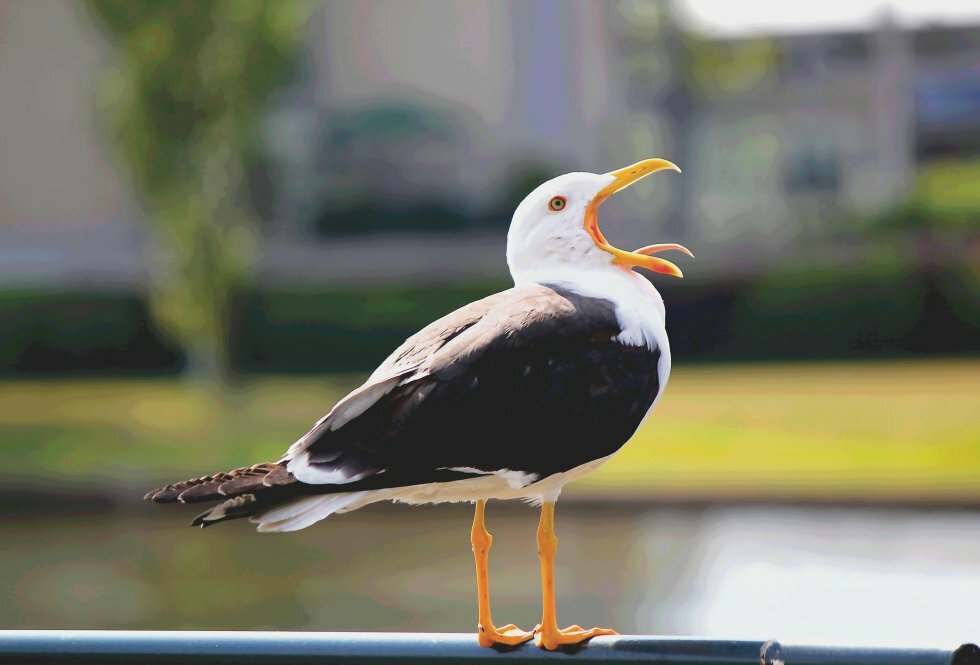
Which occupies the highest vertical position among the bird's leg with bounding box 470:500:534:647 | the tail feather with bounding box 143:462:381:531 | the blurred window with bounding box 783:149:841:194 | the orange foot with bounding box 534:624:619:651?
the tail feather with bounding box 143:462:381:531

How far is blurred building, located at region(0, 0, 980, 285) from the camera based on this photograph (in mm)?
24516

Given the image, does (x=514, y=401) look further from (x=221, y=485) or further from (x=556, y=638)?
(x=221, y=485)

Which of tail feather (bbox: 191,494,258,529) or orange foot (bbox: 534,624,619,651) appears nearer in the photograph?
tail feather (bbox: 191,494,258,529)

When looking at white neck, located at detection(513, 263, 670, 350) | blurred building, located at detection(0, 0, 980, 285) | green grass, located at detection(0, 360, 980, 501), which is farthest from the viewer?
blurred building, located at detection(0, 0, 980, 285)

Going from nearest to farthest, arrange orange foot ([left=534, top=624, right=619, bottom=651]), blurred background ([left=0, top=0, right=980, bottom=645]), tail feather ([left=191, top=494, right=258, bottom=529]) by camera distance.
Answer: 1. tail feather ([left=191, top=494, right=258, bottom=529])
2. orange foot ([left=534, top=624, right=619, bottom=651])
3. blurred background ([left=0, top=0, right=980, bottom=645])

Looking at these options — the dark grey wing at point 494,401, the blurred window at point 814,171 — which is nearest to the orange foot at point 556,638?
the dark grey wing at point 494,401

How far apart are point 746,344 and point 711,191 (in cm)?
1334

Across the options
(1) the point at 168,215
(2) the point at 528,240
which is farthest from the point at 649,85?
(2) the point at 528,240

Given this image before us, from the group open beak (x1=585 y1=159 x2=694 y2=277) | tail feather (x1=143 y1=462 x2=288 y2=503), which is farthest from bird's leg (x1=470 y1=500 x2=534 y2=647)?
open beak (x1=585 y1=159 x2=694 y2=277)

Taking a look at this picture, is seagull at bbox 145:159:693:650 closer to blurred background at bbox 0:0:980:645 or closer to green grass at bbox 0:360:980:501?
blurred background at bbox 0:0:980:645

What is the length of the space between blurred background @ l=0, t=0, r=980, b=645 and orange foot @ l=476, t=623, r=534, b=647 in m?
0.56

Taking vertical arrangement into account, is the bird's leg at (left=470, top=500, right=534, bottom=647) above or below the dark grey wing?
below

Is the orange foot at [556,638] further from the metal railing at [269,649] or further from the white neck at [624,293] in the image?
the white neck at [624,293]

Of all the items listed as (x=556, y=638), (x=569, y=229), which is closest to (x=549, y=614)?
(x=556, y=638)
